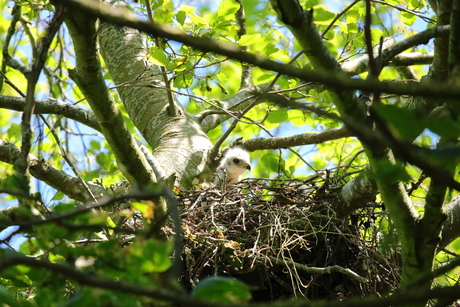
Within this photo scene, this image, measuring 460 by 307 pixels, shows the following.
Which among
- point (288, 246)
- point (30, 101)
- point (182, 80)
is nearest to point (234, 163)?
point (182, 80)

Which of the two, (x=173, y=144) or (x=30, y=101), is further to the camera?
(x=173, y=144)

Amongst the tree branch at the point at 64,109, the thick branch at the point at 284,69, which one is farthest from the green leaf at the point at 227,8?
the thick branch at the point at 284,69

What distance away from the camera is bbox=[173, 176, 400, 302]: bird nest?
3.24 m

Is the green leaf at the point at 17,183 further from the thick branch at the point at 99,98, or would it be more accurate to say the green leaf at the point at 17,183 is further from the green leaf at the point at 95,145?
the green leaf at the point at 95,145

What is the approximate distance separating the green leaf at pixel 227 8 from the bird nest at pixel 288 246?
1.43m

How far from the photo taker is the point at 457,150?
119 cm

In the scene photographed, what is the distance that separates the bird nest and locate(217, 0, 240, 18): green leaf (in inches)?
56.4

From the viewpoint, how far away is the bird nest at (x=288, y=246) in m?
3.24

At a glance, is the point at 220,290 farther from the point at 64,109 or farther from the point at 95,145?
the point at 95,145

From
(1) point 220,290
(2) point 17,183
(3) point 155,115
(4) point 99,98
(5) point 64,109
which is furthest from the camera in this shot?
(3) point 155,115

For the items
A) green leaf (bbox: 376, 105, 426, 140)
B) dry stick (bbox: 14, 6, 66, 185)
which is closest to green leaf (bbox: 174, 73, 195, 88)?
dry stick (bbox: 14, 6, 66, 185)

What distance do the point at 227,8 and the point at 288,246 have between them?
189 centimetres

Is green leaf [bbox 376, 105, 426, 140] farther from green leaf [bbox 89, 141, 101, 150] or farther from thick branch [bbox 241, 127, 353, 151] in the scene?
green leaf [bbox 89, 141, 101, 150]

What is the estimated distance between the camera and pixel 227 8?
3.62 metres
